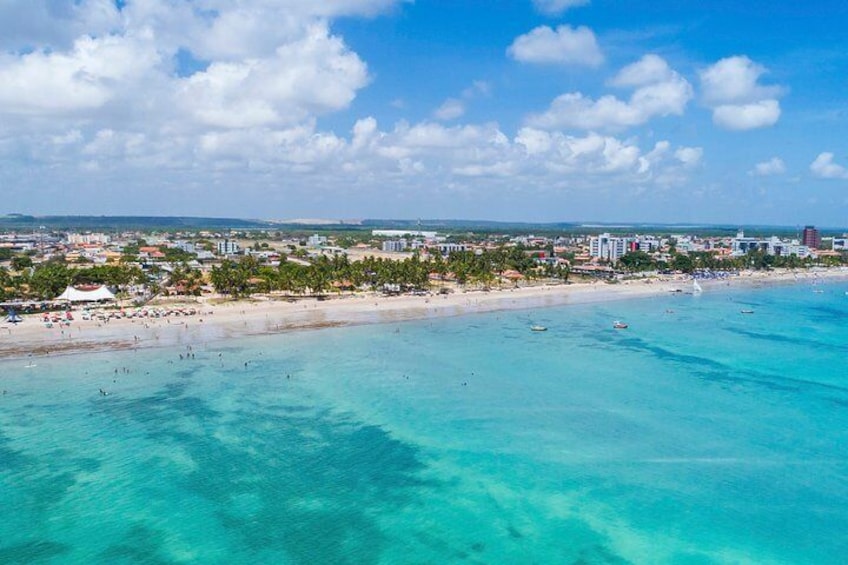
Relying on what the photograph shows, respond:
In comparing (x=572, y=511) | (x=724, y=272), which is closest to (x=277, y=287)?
(x=572, y=511)

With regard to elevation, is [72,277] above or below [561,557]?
above

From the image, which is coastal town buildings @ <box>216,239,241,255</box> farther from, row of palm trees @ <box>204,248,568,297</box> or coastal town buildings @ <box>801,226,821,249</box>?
coastal town buildings @ <box>801,226,821,249</box>

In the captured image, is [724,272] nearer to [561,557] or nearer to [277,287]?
[277,287]

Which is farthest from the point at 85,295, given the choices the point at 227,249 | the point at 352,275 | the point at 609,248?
the point at 609,248

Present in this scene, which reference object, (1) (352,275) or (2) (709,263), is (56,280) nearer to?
(1) (352,275)

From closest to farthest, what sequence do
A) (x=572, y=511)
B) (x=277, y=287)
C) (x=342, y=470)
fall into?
1. (x=572, y=511)
2. (x=342, y=470)
3. (x=277, y=287)

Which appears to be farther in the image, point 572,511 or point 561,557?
point 572,511

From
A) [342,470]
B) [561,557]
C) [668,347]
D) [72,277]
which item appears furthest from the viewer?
[72,277]
